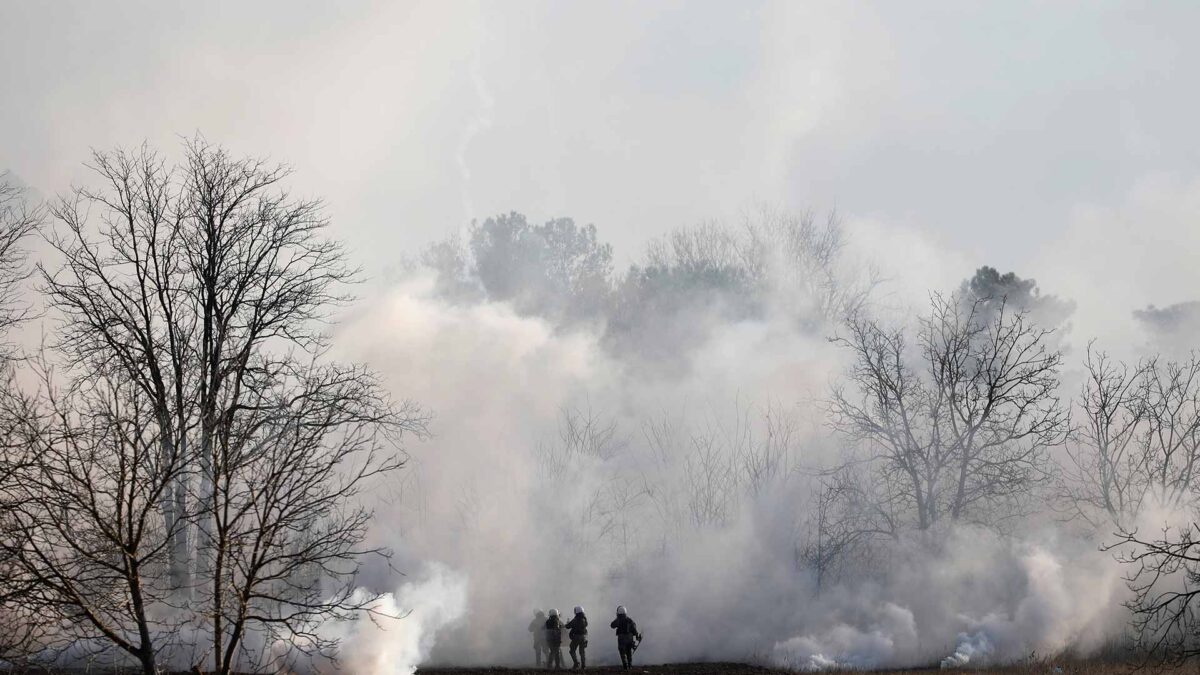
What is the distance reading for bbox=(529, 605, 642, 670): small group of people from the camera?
25438 millimetres

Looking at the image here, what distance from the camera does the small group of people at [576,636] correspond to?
2544cm

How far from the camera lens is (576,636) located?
26297mm

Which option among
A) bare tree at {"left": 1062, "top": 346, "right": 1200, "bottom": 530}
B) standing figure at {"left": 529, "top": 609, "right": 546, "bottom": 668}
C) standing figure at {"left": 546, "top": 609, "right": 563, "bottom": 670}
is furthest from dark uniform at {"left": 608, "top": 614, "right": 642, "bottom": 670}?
bare tree at {"left": 1062, "top": 346, "right": 1200, "bottom": 530}

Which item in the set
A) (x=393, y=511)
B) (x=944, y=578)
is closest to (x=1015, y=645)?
(x=944, y=578)

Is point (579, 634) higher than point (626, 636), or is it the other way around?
point (579, 634)

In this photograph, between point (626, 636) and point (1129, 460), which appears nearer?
point (626, 636)

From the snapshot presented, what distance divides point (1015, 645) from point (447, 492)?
2170cm

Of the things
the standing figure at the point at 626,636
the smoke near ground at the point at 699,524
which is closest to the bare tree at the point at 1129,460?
the smoke near ground at the point at 699,524

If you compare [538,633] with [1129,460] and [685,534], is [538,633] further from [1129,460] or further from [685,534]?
[1129,460]

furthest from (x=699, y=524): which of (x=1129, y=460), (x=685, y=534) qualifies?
(x=1129, y=460)

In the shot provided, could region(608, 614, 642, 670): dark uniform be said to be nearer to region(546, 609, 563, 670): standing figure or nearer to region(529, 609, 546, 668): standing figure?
region(546, 609, 563, 670): standing figure

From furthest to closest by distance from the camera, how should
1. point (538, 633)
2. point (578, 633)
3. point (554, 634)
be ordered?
point (538, 633), point (554, 634), point (578, 633)

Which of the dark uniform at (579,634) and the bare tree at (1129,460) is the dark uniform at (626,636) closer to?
the dark uniform at (579,634)

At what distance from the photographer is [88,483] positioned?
11.6 metres
